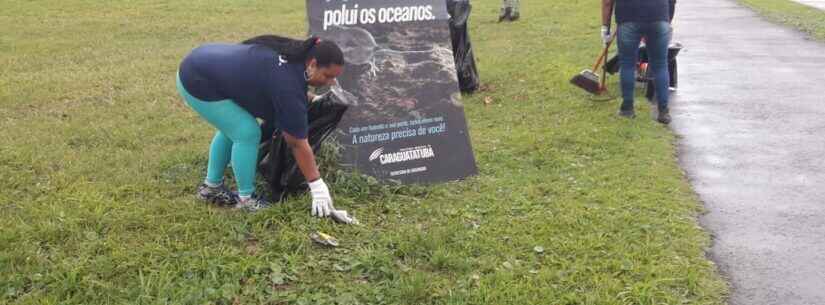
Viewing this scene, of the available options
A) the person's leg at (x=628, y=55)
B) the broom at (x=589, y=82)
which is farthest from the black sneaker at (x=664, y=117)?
the broom at (x=589, y=82)

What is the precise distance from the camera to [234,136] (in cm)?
411

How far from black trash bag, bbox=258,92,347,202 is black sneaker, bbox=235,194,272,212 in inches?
3.4

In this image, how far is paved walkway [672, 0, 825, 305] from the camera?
370 cm

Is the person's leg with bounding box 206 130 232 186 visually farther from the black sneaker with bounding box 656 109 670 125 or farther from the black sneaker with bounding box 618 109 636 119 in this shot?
the black sneaker with bounding box 656 109 670 125

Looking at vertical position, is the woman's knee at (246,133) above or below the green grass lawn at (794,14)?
above

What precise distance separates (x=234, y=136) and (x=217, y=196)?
0.54 meters

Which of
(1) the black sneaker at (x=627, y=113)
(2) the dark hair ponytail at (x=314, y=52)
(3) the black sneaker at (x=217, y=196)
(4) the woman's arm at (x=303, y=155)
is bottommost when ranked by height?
(1) the black sneaker at (x=627, y=113)

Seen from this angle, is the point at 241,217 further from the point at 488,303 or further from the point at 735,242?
the point at 735,242

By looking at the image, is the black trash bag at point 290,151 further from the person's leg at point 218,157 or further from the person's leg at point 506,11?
the person's leg at point 506,11

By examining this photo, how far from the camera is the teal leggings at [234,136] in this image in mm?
4027

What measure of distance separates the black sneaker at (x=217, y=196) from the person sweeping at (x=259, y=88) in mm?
176

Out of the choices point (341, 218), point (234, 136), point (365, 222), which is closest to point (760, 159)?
point (365, 222)

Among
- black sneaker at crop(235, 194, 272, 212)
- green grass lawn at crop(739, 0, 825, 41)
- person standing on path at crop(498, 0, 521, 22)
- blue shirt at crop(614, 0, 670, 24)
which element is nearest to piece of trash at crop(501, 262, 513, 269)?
black sneaker at crop(235, 194, 272, 212)

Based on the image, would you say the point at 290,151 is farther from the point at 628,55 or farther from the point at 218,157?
the point at 628,55
